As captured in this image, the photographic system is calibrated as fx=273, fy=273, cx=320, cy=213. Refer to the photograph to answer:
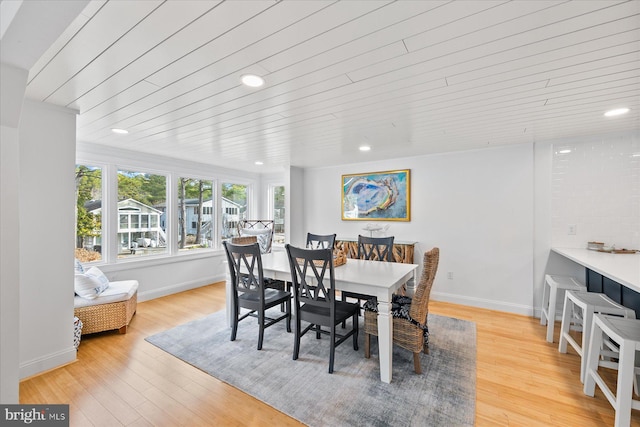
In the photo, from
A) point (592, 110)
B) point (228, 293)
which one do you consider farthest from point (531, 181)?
point (228, 293)

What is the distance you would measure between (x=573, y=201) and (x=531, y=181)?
0.48 m

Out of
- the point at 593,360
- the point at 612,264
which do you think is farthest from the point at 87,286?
the point at 612,264

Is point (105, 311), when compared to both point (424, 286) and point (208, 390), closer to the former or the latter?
point (208, 390)

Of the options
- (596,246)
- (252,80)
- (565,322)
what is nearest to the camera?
(252,80)

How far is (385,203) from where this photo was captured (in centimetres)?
Result: 457

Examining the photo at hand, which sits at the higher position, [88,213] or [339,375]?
[88,213]

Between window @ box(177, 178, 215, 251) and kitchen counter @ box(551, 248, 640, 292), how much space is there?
5.31 meters

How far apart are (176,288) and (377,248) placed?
3.40 m

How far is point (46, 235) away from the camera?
229 centimetres

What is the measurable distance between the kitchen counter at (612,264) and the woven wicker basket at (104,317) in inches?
170

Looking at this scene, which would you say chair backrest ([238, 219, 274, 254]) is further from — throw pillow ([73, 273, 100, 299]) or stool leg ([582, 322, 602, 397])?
stool leg ([582, 322, 602, 397])

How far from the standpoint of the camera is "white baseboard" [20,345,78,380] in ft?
7.14

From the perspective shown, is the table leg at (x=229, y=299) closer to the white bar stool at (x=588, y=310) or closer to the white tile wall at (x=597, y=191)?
the white bar stool at (x=588, y=310)

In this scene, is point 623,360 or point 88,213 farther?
point 88,213
